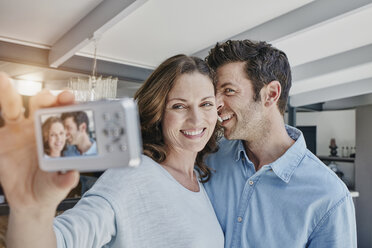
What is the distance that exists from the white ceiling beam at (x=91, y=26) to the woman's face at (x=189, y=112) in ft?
5.35

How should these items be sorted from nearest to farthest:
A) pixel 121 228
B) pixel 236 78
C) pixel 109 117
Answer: pixel 109 117 → pixel 121 228 → pixel 236 78

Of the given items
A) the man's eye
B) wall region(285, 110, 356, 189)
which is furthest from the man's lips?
wall region(285, 110, 356, 189)

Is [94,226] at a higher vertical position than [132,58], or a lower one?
lower

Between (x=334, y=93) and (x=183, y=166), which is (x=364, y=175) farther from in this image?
(x=183, y=166)

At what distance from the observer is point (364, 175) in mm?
4656

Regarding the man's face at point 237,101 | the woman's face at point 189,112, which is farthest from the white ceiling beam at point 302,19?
the woman's face at point 189,112

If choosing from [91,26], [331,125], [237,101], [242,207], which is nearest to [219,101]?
[237,101]

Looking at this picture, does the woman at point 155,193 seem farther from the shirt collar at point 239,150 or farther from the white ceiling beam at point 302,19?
the white ceiling beam at point 302,19

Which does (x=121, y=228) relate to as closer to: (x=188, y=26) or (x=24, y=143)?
(x=24, y=143)

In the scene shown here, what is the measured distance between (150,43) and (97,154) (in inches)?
151

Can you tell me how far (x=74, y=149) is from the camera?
54 cm

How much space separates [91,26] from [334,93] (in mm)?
6002

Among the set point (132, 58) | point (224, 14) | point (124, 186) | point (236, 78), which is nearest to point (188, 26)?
point (224, 14)

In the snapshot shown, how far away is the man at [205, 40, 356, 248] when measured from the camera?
3.90 feet
